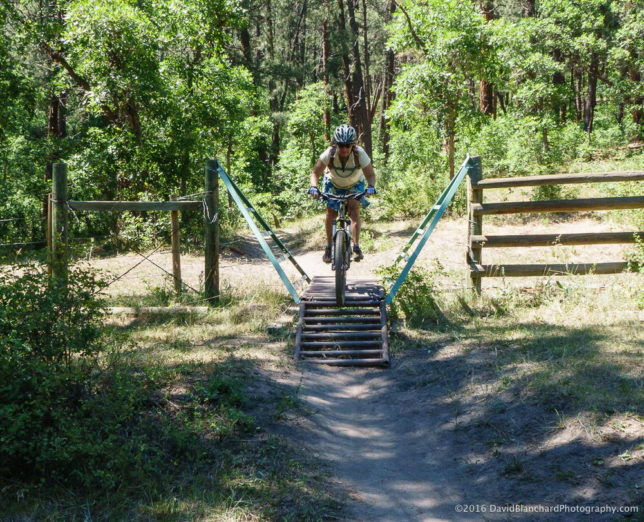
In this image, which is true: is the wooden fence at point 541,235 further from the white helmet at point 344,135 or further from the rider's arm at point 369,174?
the white helmet at point 344,135

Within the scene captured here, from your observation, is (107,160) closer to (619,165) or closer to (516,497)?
(516,497)

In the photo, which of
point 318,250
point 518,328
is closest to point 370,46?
point 318,250

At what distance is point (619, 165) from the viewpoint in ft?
63.5

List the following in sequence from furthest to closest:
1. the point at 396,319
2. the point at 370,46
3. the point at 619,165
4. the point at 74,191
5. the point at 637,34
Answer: the point at 370,46
the point at 637,34
the point at 619,165
the point at 74,191
the point at 396,319

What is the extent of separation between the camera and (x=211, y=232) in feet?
28.9

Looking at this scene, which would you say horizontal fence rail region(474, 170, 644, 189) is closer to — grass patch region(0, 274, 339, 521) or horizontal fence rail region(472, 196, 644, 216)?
horizontal fence rail region(472, 196, 644, 216)

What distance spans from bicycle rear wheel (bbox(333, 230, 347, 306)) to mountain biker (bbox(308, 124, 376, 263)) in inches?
17.3

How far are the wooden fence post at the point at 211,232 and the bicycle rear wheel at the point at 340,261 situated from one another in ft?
6.24

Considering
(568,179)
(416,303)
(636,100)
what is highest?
(636,100)

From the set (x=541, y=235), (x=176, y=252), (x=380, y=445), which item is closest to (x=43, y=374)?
(x=380, y=445)

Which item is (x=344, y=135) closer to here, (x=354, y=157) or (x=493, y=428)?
(x=354, y=157)

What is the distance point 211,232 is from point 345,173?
6.72 feet

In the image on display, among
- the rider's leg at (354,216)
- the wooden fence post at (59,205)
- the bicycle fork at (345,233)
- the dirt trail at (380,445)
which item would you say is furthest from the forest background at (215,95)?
the dirt trail at (380,445)

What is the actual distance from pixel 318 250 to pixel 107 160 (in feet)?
18.9
